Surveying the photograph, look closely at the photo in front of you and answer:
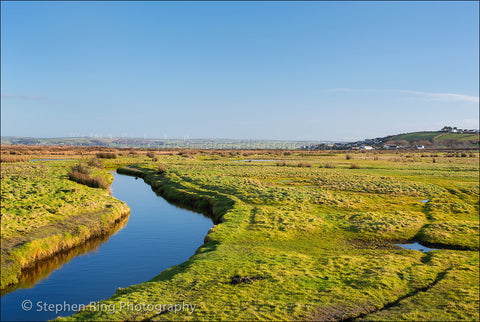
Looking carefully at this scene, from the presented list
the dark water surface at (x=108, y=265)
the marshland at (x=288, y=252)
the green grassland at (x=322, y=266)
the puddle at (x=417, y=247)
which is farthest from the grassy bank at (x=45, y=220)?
the puddle at (x=417, y=247)

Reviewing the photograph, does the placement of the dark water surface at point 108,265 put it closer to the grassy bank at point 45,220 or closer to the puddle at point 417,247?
the grassy bank at point 45,220

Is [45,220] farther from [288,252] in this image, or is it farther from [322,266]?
[322,266]

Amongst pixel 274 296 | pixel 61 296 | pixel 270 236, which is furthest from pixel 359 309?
pixel 61 296

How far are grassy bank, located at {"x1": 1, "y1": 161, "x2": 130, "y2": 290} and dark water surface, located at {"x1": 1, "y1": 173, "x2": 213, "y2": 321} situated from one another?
0.80 meters

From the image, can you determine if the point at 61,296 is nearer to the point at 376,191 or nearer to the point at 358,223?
the point at 358,223

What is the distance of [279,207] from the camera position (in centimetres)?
3216

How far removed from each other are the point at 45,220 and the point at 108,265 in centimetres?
788

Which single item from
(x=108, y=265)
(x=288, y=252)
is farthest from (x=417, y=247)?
(x=108, y=265)

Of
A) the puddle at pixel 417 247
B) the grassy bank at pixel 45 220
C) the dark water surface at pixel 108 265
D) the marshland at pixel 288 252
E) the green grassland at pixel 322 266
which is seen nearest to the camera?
the green grassland at pixel 322 266

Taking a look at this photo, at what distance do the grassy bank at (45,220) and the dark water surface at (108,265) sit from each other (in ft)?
2.62

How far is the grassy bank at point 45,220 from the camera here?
18.6 metres

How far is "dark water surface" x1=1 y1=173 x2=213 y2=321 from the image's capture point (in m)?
15.0

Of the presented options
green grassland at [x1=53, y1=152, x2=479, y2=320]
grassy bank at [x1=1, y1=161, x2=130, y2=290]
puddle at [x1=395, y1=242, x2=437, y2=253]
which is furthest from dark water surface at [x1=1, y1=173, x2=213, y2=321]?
puddle at [x1=395, y1=242, x2=437, y2=253]

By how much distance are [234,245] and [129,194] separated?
29.8 meters
